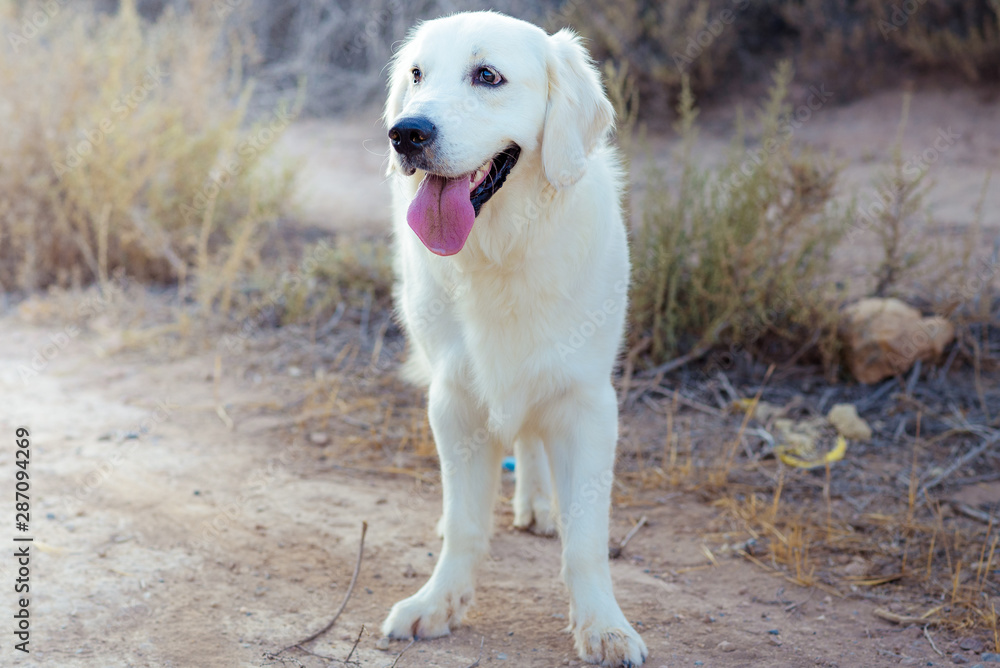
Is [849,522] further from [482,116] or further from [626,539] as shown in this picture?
[482,116]

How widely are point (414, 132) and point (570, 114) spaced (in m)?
0.49

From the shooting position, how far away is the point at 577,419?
8.21ft

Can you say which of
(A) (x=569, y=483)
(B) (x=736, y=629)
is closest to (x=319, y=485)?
(A) (x=569, y=483)

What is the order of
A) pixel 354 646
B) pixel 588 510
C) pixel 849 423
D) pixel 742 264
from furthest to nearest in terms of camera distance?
pixel 742 264 < pixel 849 423 < pixel 588 510 < pixel 354 646

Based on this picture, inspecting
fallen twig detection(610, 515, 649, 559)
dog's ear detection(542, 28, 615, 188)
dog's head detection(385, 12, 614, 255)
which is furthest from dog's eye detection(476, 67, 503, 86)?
fallen twig detection(610, 515, 649, 559)

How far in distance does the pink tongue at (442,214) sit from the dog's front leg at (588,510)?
595 millimetres

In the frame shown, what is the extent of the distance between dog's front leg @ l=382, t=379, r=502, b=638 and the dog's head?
1.94 feet

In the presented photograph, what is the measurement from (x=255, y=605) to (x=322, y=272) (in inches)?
117

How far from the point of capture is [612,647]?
2.38 meters

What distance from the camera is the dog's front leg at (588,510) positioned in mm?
2471

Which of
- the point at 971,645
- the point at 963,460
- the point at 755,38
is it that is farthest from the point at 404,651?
the point at 755,38

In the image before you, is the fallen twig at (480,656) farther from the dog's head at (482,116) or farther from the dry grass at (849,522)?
the dog's head at (482,116)

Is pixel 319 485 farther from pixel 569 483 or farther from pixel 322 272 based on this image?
pixel 322 272

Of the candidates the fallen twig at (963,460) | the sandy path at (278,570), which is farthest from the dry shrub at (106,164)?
the fallen twig at (963,460)
